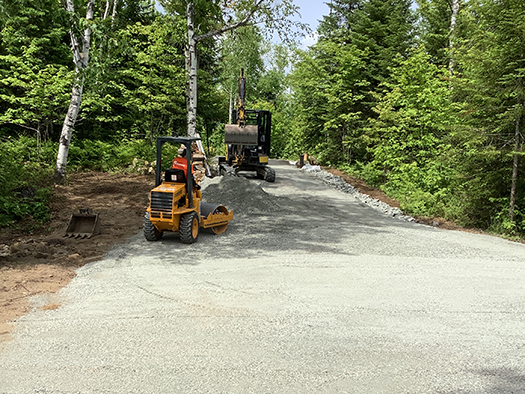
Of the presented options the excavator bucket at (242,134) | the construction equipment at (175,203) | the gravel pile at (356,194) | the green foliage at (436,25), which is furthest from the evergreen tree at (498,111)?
the green foliage at (436,25)

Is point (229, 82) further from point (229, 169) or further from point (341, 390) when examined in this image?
point (341, 390)

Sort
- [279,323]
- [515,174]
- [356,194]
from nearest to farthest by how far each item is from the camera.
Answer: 1. [279,323]
2. [515,174]
3. [356,194]

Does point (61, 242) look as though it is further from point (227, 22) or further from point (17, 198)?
point (227, 22)

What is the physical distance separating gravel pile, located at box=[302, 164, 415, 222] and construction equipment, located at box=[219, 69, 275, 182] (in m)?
3.18

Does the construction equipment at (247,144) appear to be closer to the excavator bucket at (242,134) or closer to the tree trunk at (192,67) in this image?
the excavator bucket at (242,134)

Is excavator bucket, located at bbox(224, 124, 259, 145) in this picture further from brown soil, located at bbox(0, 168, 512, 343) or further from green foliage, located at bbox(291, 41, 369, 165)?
green foliage, located at bbox(291, 41, 369, 165)

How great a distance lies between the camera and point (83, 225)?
917 centimetres

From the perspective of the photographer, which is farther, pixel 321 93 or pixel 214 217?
pixel 321 93

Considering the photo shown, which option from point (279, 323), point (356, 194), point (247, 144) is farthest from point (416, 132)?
point (279, 323)

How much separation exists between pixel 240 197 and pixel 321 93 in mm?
16147

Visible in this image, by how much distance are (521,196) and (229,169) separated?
35.0 feet

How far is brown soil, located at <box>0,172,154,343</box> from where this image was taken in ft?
18.7

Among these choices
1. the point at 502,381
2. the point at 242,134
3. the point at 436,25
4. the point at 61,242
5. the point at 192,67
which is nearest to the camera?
the point at 502,381

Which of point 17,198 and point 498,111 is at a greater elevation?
point 498,111
